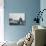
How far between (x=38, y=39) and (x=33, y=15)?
2.94 metres

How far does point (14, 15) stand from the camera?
17.8 feet

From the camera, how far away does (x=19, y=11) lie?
540 centimetres

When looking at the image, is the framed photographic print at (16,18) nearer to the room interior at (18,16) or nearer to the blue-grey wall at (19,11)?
the room interior at (18,16)

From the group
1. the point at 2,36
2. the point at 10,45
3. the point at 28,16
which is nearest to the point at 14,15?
the point at 28,16

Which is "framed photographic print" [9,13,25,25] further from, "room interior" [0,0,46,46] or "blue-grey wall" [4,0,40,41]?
"blue-grey wall" [4,0,40,41]

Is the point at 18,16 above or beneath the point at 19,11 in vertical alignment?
beneath

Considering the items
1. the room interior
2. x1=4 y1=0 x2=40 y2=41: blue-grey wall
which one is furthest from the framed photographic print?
x1=4 y1=0 x2=40 y2=41: blue-grey wall

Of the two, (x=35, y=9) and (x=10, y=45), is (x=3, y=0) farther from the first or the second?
(x=10, y=45)

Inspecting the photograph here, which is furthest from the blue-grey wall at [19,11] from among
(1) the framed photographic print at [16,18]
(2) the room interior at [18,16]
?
(1) the framed photographic print at [16,18]

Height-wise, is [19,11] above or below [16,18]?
above

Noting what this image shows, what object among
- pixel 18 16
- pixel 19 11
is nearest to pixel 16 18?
pixel 18 16

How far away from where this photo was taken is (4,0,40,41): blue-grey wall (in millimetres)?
5383

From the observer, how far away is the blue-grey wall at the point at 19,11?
5.38m

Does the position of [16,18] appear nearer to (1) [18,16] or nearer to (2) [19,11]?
(1) [18,16]
